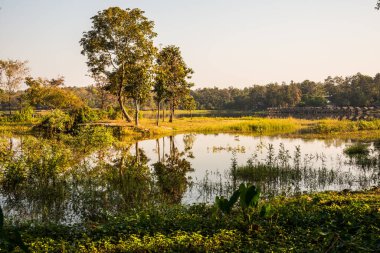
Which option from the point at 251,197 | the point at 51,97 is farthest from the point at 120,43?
the point at 251,197

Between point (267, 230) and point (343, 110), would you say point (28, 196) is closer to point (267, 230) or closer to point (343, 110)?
point (267, 230)

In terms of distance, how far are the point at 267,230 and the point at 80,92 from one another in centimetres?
14912

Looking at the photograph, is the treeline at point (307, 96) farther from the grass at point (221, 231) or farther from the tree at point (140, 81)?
the grass at point (221, 231)

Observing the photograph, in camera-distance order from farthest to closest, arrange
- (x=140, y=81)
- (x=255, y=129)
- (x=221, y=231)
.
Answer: (x=255, y=129) < (x=140, y=81) < (x=221, y=231)

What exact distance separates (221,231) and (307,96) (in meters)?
121

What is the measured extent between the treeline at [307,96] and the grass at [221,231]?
103945 millimetres

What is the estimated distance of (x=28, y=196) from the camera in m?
14.5

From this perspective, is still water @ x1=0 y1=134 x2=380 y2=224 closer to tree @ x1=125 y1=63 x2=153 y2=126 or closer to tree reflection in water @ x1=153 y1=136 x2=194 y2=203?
tree reflection in water @ x1=153 y1=136 x2=194 y2=203

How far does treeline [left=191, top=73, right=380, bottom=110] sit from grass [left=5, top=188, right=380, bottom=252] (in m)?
104

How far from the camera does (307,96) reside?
12281 cm

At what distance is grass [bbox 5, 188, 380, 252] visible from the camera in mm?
8016

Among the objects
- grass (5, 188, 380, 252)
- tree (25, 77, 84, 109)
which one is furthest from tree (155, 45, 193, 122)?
grass (5, 188, 380, 252)

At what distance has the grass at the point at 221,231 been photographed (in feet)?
26.3

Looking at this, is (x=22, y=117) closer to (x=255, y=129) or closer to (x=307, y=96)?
(x=255, y=129)
